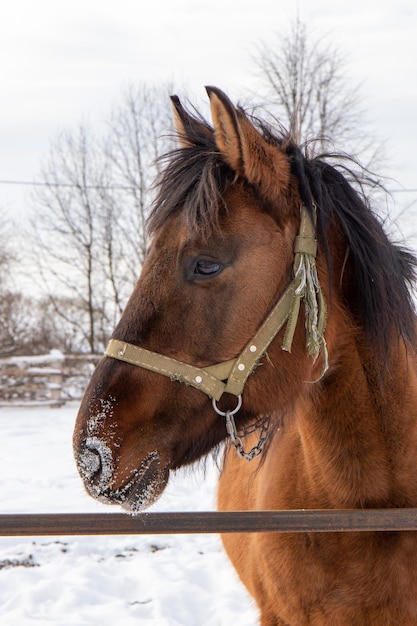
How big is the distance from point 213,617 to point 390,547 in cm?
259

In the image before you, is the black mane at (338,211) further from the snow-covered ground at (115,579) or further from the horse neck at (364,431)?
the snow-covered ground at (115,579)

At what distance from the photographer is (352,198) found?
228cm

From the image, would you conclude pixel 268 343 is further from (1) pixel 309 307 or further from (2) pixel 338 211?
(2) pixel 338 211

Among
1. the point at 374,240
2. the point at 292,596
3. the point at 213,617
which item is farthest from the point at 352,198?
the point at 213,617

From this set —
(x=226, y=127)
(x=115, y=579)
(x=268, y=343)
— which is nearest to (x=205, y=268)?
(x=268, y=343)

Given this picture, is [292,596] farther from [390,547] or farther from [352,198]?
[352,198]

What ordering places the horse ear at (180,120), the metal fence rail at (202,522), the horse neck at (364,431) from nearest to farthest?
the metal fence rail at (202,522), the horse neck at (364,431), the horse ear at (180,120)

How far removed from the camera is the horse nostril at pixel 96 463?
189cm

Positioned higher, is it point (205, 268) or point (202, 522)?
point (205, 268)

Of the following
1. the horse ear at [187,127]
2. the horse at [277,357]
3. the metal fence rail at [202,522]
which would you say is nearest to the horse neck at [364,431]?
the horse at [277,357]

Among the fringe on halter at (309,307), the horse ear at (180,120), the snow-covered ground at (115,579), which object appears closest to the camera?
the fringe on halter at (309,307)

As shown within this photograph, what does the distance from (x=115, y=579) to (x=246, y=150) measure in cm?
397

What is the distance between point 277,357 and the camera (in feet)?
6.77

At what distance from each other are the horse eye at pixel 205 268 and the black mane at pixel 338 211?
18 cm
